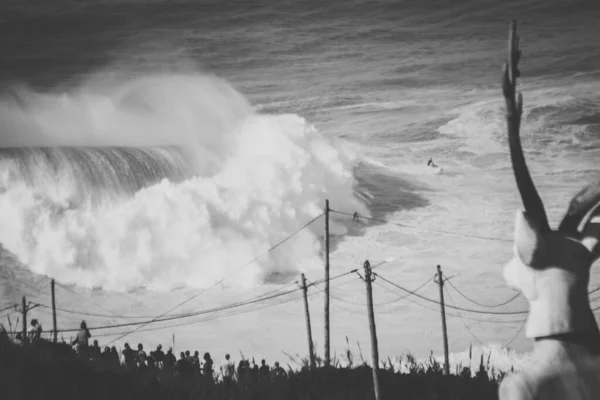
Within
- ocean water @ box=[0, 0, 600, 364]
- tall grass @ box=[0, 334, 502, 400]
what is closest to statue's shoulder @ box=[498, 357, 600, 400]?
tall grass @ box=[0, 334, 502, 400]

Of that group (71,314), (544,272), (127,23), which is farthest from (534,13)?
(544,272)

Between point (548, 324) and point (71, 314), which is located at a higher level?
point (71, 314)

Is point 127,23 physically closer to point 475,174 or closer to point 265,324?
point 475,174

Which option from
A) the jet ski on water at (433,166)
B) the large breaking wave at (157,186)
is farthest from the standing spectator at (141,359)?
the jet ski on water at (433,166)

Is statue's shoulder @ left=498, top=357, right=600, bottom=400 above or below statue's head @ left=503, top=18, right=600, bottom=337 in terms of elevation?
below

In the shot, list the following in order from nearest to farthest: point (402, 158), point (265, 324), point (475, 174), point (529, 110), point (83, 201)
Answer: point (265, 324)
point (83, 201)
point (475, 174)
point (402, 158)
point (529, 110)

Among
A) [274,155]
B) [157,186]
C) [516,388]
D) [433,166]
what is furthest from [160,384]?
[433,166]

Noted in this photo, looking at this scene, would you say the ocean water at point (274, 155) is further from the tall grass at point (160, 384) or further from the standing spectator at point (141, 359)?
the tall grass at point (160, 384)

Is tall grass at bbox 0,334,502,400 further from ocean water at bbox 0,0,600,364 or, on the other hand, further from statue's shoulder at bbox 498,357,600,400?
ocean water at bbox 0,0,600,364
